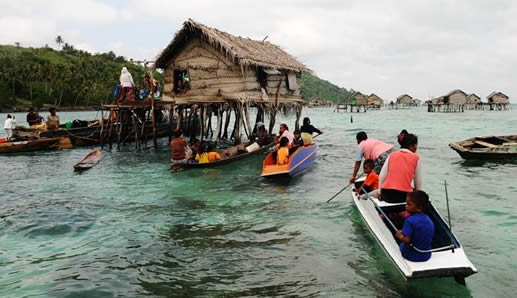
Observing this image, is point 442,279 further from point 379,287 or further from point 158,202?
point 158,202

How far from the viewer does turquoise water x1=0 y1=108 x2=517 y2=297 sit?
5978 millimetres

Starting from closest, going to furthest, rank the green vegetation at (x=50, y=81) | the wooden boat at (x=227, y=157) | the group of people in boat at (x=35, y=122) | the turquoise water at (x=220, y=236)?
the turquoise water at (x=220, y=236), the wooden boat at (x=227, y=157), the group of people in boat at (x=35, y=122), the green vegetation at (x=50, y=81)

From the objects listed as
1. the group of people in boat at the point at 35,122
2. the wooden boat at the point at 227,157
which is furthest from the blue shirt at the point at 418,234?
the group of people in boat at the point at 35,122

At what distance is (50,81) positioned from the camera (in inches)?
3031

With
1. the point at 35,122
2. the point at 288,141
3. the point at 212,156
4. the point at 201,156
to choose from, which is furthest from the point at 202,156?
the point at 35,122

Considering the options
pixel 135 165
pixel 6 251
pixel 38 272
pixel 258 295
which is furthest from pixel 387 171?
pixel 135 165

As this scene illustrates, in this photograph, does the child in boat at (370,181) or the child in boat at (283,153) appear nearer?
the child in boat at (370,181)

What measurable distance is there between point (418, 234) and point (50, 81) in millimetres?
83378

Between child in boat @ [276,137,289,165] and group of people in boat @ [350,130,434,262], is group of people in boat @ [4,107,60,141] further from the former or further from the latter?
group of people in boat @ [350,130,434,262]

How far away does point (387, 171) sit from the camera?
6848 mm

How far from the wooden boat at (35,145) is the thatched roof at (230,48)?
21.8 ft

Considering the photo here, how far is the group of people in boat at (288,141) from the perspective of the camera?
42.3 ft

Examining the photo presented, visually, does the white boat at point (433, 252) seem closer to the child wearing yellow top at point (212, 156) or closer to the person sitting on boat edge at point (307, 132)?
the child wearing yellow top at point (212, 156)

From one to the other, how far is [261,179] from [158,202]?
3921 mm
